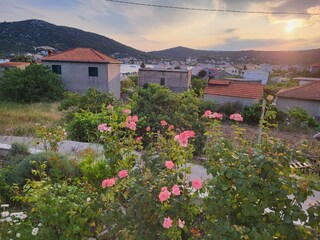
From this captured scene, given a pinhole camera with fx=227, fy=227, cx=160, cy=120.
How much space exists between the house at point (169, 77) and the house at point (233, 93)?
269 inches

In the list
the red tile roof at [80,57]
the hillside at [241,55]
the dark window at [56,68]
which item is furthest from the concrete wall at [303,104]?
the hillside at [241,55]

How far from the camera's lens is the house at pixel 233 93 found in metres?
22.3

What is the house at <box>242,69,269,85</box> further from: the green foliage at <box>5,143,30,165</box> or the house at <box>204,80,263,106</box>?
the green foliage at <box>5,143,30,165</box>

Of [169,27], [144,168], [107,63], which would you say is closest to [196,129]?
[169,27]

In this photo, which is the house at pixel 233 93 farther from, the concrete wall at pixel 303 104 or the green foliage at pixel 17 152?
the green foliage at pixel 17 152

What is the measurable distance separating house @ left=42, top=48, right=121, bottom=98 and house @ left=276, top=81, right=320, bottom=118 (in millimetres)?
17980

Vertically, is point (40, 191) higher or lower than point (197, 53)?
lower

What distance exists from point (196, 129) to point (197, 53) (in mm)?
92353

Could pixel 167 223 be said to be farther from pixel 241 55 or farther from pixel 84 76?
pixel 241 55

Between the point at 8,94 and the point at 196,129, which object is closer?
the point at 196,129

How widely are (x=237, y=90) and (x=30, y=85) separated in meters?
19.6

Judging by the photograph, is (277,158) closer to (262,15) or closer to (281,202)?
(281,202)

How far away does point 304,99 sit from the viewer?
75.5 feet

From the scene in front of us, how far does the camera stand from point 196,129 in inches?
253
